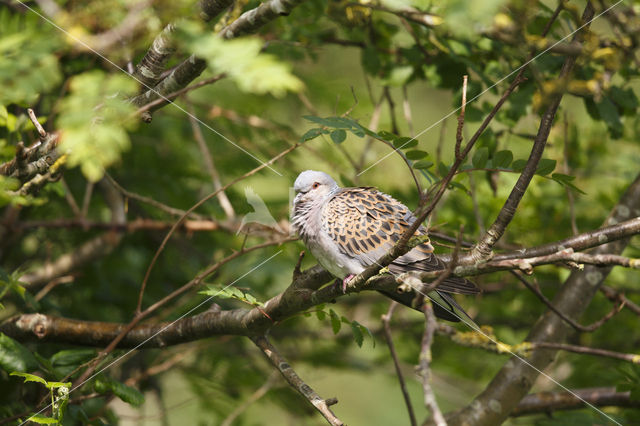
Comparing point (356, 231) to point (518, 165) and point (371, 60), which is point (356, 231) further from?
point (371, 60)

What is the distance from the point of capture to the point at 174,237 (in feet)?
13.4

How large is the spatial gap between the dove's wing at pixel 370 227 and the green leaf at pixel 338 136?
0.60 meters

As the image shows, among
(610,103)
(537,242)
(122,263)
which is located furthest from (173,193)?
(610,103)

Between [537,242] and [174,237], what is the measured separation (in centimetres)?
232

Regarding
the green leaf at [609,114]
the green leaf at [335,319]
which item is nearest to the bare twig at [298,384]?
the green leaf at [335,319]

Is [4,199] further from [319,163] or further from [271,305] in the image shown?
[319,163]

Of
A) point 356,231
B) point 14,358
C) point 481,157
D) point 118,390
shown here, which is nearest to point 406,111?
point 356,231

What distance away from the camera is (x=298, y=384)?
2209mm

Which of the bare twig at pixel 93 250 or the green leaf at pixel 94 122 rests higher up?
the green leaf at pixel 94 122

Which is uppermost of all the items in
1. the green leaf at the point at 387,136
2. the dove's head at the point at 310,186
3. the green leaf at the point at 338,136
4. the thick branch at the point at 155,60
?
the thick branch at the point at 155,60

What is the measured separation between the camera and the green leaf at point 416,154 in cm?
244

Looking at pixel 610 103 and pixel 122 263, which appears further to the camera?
pixel 122 263

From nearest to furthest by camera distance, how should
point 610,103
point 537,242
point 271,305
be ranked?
point 271,305
point 610,103
point 537,242

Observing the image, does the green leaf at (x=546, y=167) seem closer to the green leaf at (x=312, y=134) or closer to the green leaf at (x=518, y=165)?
the green leaf at (x=518, y=165)
